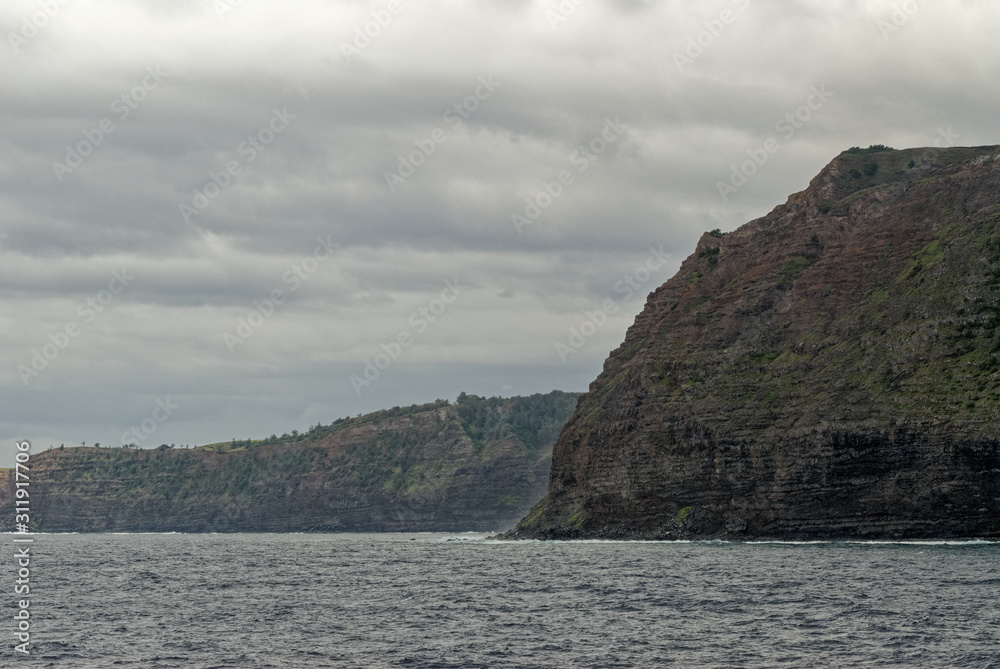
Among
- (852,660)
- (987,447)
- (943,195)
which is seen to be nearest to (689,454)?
(987,447)

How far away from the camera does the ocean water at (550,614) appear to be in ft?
161

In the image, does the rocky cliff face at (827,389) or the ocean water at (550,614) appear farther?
the rocky cliff face at (827,389)

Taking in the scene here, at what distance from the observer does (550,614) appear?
65.4 metres

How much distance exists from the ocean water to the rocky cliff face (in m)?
18.7

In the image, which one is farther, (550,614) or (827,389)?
(827,389)

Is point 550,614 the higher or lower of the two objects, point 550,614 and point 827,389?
the lower

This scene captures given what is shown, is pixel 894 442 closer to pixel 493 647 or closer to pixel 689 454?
pixel 689 454

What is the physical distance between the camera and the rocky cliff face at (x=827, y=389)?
126500mm

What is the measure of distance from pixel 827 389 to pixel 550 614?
299ft

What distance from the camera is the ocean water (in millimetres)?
49156

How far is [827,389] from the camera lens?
145250 millimetres

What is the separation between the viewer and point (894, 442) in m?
129

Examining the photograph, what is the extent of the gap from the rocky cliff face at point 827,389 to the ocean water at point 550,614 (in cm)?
1866

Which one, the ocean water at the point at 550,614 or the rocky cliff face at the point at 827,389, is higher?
the rocky cliff face at the point at 827,389
